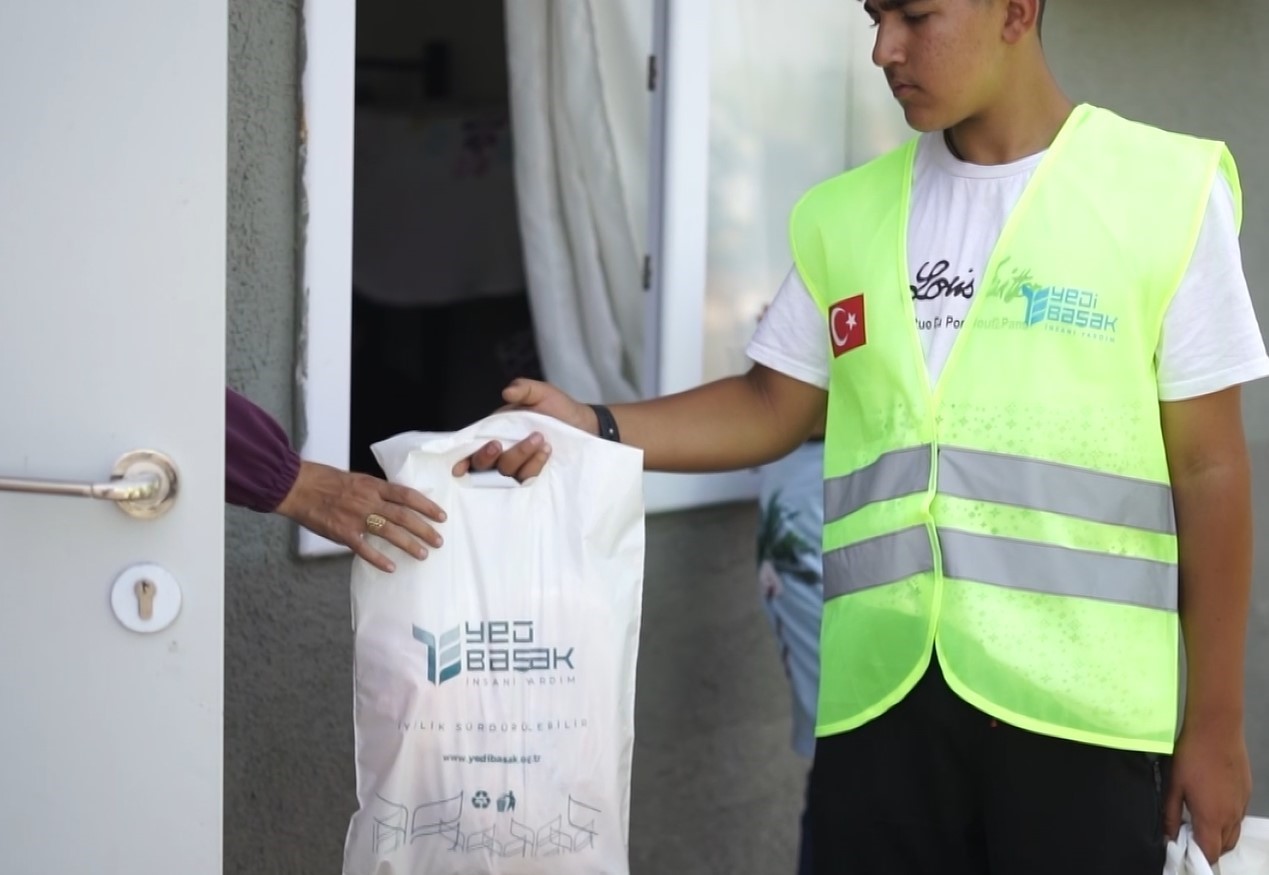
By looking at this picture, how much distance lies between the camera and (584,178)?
3.49 metres

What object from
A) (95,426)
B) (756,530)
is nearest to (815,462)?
(756,530)

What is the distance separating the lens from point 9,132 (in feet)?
5.89

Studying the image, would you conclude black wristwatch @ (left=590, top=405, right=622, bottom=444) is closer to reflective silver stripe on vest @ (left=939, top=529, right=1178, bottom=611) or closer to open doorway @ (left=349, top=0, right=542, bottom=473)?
reflective silver stripe on vest @ (left=939, top=529, right=1178, bottom=611)

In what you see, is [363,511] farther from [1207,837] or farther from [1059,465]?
[1207,837]

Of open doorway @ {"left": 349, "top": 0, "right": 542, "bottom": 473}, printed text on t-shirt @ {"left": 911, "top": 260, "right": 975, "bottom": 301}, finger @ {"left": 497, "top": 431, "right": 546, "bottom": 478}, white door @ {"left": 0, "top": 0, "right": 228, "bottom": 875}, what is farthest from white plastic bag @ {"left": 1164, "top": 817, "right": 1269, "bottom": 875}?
open doorway @ {"left": 349, "top": 0, "right": 542, "bottom": 473}

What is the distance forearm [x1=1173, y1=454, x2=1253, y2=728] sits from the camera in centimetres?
204

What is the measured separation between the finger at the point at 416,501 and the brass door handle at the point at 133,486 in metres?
0.33

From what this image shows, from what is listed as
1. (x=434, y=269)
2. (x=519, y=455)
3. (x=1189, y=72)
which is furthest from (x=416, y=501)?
(x=434, y=269)

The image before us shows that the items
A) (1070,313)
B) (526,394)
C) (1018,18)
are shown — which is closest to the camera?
(1070,313)

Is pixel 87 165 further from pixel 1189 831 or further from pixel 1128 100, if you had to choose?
pixel 1128 100

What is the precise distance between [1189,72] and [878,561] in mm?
2263

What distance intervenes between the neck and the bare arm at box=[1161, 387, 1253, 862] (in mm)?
406

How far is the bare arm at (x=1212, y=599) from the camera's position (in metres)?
2.03

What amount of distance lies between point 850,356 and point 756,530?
1.62 metres
